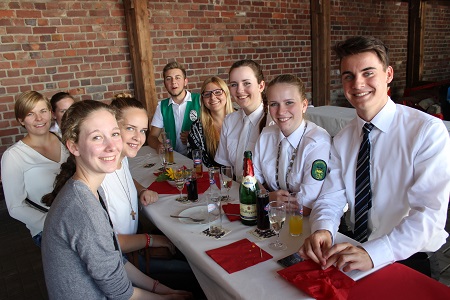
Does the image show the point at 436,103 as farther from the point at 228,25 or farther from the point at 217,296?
the point at 217,296

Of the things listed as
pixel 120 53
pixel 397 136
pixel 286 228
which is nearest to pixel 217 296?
pixel 286 228

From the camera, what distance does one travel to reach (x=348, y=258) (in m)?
1.25

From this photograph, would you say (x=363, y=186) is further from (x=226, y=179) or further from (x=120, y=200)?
(x=120, y=200)

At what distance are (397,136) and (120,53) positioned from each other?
386 cm

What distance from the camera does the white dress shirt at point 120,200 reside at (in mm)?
1895

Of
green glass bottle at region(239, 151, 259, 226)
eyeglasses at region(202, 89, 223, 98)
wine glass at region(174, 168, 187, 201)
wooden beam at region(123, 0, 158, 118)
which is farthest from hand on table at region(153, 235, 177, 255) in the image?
wooden beam at region(123, 0, 158, 118)

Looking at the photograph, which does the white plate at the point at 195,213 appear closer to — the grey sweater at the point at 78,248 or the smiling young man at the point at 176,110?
the grey sweater at the point at 78,248

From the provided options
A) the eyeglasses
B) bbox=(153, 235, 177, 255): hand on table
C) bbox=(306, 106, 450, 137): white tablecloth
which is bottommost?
bbox=(153, 235, 177, 255): hand on table

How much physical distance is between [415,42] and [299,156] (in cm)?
779

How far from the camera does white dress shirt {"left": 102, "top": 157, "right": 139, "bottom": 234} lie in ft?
6.22

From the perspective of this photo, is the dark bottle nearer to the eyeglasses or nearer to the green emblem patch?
the green emblem patch

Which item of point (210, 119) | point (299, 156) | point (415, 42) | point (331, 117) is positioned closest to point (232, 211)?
point (299, 156)

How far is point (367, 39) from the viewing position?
152cm

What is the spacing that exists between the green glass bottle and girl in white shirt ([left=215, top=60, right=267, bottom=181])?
2.64 feet
